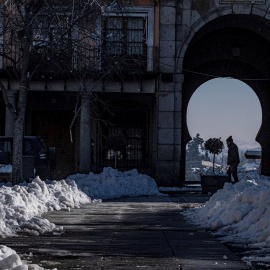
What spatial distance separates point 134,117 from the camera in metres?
27.5

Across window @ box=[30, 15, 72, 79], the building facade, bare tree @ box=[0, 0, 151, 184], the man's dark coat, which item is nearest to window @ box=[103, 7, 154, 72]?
the building facade

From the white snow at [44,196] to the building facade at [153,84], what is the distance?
2.64 metres

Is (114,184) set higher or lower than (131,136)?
lower

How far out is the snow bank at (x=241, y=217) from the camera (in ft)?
25.2

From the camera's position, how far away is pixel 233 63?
27672mm

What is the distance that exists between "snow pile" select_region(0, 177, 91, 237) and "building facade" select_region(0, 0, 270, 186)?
290 inches

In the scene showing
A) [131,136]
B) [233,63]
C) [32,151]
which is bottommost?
[32,151]

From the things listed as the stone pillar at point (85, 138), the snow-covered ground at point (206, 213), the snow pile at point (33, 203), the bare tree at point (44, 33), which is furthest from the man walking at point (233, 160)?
the snow-covered ground at point (206, 213)

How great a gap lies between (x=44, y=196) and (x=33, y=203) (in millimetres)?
1344

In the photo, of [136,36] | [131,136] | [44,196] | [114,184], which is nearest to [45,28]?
[44,196]

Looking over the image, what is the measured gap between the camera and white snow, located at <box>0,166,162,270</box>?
8164 millimetres

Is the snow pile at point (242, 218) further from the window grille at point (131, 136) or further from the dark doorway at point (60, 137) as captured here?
the dark doorway at point (60, 137)

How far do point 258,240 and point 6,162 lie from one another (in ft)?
51.3

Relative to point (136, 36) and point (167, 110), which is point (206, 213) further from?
point (136, 36)
